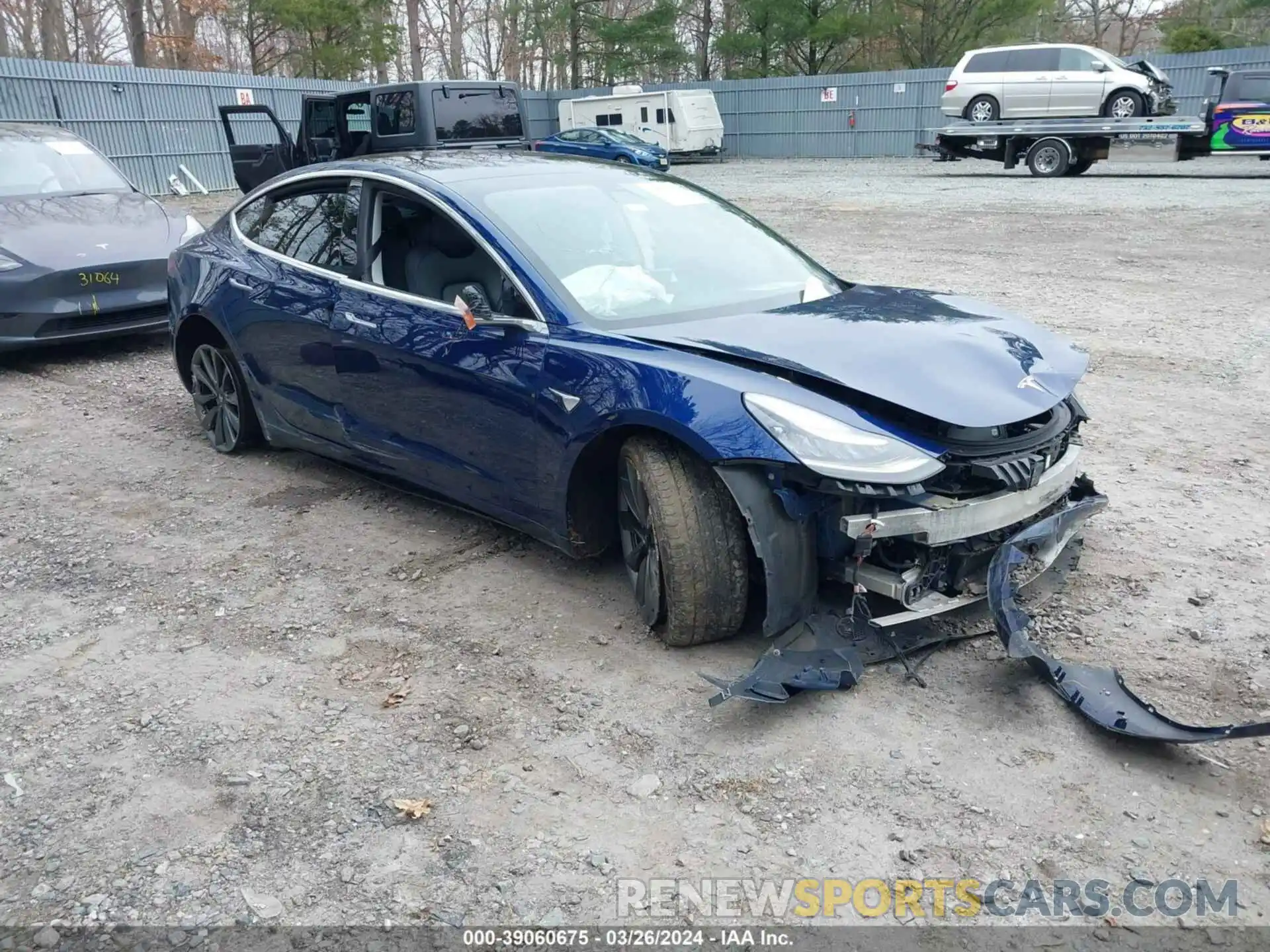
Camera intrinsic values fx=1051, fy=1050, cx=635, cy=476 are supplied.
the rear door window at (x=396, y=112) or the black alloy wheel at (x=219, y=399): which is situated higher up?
the rear door window at (x=396, y=112)

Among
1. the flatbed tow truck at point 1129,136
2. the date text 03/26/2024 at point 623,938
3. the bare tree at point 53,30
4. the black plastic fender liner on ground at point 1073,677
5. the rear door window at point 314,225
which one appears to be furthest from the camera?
the bare tree at point 53,30

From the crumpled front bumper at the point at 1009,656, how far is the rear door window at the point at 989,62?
22.0 m

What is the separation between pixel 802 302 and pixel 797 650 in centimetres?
151

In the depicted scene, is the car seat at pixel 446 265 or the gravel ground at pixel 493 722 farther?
the car seat at pixel 446 265

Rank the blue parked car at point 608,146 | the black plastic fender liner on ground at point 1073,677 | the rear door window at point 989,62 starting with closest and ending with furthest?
the black plastic fender liner on ground at point 1073,677, the rear door window at point 989,62, the blue parked car at point 608,146

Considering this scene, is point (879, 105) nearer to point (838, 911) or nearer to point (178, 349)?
point (178, 349)

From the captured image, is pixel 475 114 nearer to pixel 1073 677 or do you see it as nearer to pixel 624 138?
pixel 624 138

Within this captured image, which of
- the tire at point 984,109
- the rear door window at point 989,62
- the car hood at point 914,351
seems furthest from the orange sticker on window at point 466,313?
the rear door window at point 989,62

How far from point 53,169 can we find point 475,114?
29.1 feet

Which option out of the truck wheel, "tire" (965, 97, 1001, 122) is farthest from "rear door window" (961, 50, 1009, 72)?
the truck wheel

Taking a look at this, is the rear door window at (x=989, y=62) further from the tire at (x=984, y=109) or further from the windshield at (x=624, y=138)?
the windshield at (x=624, y=138)

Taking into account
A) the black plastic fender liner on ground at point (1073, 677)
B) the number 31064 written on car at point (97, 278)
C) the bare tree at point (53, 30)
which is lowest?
the black plastic fender liner on ground at point (1073, 677)

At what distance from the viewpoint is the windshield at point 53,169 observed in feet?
27.5

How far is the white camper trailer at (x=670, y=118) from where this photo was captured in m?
33.3
